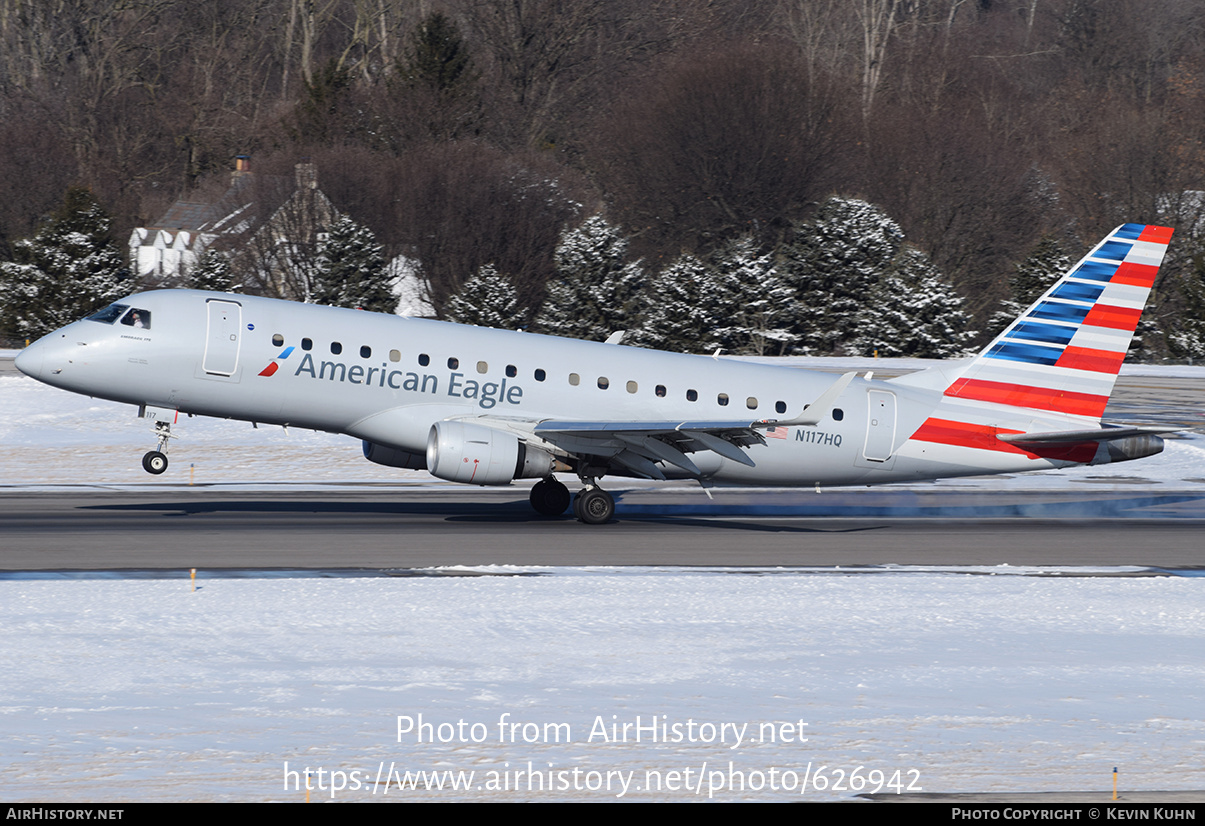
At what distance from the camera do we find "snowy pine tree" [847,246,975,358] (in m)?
62.0

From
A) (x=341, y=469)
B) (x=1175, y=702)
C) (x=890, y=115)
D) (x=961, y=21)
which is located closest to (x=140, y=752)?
(x=1175, y=702)

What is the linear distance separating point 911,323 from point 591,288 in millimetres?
14747

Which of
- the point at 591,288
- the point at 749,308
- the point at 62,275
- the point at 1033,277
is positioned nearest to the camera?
the point at 62,275

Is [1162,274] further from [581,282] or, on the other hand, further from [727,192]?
[581,282]

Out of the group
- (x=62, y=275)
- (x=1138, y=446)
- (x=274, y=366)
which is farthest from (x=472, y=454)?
(x=62, y=275)

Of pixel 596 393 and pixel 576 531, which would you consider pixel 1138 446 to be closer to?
pixel 596 393

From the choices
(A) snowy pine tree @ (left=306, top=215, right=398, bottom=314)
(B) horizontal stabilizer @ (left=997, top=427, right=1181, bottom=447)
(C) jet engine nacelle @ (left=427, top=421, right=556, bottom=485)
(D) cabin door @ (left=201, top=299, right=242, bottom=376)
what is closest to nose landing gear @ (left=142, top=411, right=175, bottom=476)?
(D) cabin door @ (left=201, top=299, right=242, bottom=376)

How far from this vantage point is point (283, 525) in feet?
79.8

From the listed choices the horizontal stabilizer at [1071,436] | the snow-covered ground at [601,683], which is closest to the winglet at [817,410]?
the snow-covered ground at [601,683]

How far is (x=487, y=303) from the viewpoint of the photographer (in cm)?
5959

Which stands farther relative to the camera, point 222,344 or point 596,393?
point 596,393

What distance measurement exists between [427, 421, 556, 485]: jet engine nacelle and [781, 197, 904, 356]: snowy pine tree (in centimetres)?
4075

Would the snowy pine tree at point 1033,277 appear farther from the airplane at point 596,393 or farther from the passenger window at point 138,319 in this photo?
the passenger window at point 138,319

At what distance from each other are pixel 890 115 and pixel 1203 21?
185 ft
